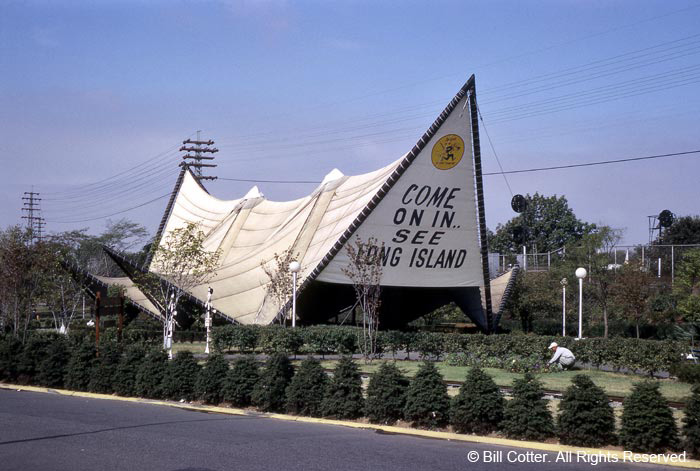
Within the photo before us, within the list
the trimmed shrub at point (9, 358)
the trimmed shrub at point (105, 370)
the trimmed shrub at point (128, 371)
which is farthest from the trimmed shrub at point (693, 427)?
the trimmed shrub at point (9, 358)

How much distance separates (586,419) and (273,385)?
5.92 metres

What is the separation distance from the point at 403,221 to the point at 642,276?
44.0 feet

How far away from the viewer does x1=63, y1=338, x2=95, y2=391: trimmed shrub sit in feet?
58.3

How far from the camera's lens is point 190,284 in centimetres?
2733

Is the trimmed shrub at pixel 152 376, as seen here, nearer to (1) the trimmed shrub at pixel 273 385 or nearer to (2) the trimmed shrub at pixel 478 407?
(1) the trimmed shrub at pixel 273 385

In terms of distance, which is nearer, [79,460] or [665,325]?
[79,460]

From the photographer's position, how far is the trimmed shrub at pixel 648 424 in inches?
381

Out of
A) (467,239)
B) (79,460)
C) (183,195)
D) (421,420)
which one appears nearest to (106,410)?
(79,460)

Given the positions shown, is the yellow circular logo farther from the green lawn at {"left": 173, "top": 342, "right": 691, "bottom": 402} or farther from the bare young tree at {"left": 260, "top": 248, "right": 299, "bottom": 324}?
the green lawn at {"left": 173, "top": 342, "right": 691, "bottom": 402}

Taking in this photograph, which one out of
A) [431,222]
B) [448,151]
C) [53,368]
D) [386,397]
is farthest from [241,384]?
[448,151]

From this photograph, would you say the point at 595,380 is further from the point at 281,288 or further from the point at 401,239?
the point at 281,288

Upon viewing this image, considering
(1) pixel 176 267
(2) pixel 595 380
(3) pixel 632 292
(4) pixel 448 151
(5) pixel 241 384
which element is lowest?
(2) pixel 595 380

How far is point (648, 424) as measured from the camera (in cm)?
972

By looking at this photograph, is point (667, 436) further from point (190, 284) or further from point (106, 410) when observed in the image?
point (190, 284)
